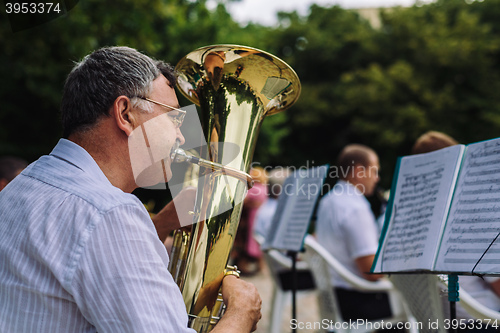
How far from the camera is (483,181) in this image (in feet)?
5.42

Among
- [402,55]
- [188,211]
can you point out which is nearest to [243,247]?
[188,211]

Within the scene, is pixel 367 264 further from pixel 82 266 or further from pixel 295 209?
pixel 82 266

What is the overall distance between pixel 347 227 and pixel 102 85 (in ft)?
7.84

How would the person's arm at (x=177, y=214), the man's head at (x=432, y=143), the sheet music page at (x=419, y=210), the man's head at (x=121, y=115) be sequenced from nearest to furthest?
the man's head at (x=121, y=115) < the sheet music page at (x=419, y=210) < the person's arm at (x=177, y=214) < the man's head at (x=432, y=143)

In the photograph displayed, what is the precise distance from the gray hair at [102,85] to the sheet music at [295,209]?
4.37 ft

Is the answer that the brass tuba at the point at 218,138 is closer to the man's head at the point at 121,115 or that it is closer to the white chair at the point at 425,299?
the man's head at the point at 121,115

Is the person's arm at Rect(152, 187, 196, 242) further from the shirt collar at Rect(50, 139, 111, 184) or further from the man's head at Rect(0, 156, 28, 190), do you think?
the man's head at Rect(0, 156, 28, 190)

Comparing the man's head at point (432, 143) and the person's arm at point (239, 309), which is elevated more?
the man's head at point (432, 143)

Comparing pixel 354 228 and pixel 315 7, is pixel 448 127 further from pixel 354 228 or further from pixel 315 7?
pixel 354 228

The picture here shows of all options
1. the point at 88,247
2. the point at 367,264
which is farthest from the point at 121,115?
the point at 367,264

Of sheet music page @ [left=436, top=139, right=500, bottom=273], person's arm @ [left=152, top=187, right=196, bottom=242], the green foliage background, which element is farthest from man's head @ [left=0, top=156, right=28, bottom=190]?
the green foliage background

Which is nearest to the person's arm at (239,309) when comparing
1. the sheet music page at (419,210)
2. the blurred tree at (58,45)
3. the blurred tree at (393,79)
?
the sheet music page at (419,210)

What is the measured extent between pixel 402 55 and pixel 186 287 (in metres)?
15.9

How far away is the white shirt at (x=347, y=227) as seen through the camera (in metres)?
3.33
